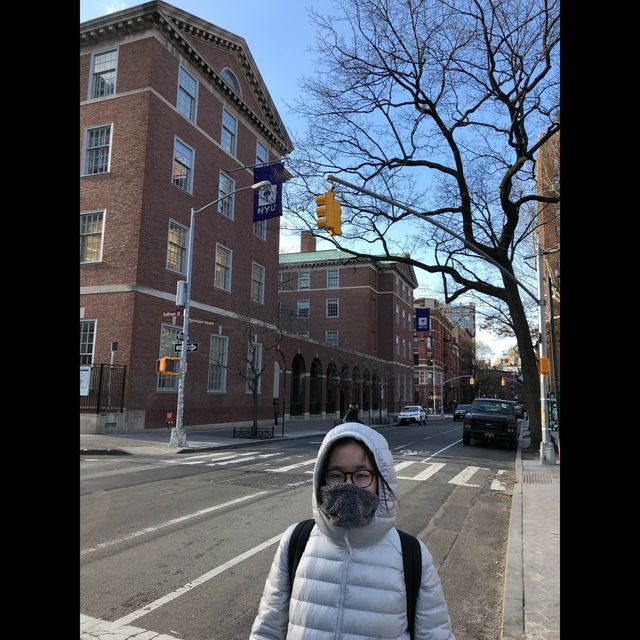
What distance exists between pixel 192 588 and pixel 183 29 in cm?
2686

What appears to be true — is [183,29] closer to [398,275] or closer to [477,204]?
[477,204]

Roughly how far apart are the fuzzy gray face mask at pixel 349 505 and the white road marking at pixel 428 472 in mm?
10470

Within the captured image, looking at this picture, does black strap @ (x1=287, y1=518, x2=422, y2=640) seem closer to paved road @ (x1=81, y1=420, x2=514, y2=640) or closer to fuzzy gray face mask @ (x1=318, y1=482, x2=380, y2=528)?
fuzzy gray face mask @ (x1=318, y1=482, x2=380, y2=528)

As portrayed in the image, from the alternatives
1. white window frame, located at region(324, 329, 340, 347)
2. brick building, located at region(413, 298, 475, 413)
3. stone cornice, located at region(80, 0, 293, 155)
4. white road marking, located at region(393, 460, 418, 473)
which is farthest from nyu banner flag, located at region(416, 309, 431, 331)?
white road marking, located at region(393, 460, 418, 473)

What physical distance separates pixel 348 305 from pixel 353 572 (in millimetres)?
55764

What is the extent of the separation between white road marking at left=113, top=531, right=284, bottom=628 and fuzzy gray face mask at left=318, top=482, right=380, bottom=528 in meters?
3.05

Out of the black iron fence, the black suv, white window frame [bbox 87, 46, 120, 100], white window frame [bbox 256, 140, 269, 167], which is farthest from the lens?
white window frame [bbox 256, 140, 269, 167]

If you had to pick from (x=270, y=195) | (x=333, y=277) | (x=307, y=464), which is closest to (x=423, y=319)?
(x=333, y=277)

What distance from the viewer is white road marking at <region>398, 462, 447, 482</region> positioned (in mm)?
12016

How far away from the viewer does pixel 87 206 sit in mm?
22641

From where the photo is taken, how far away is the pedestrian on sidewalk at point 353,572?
74.7 inches

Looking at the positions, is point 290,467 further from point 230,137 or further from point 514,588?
point 230,137

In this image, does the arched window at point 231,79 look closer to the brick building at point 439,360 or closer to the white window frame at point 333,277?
the white window frame at point 333,277
